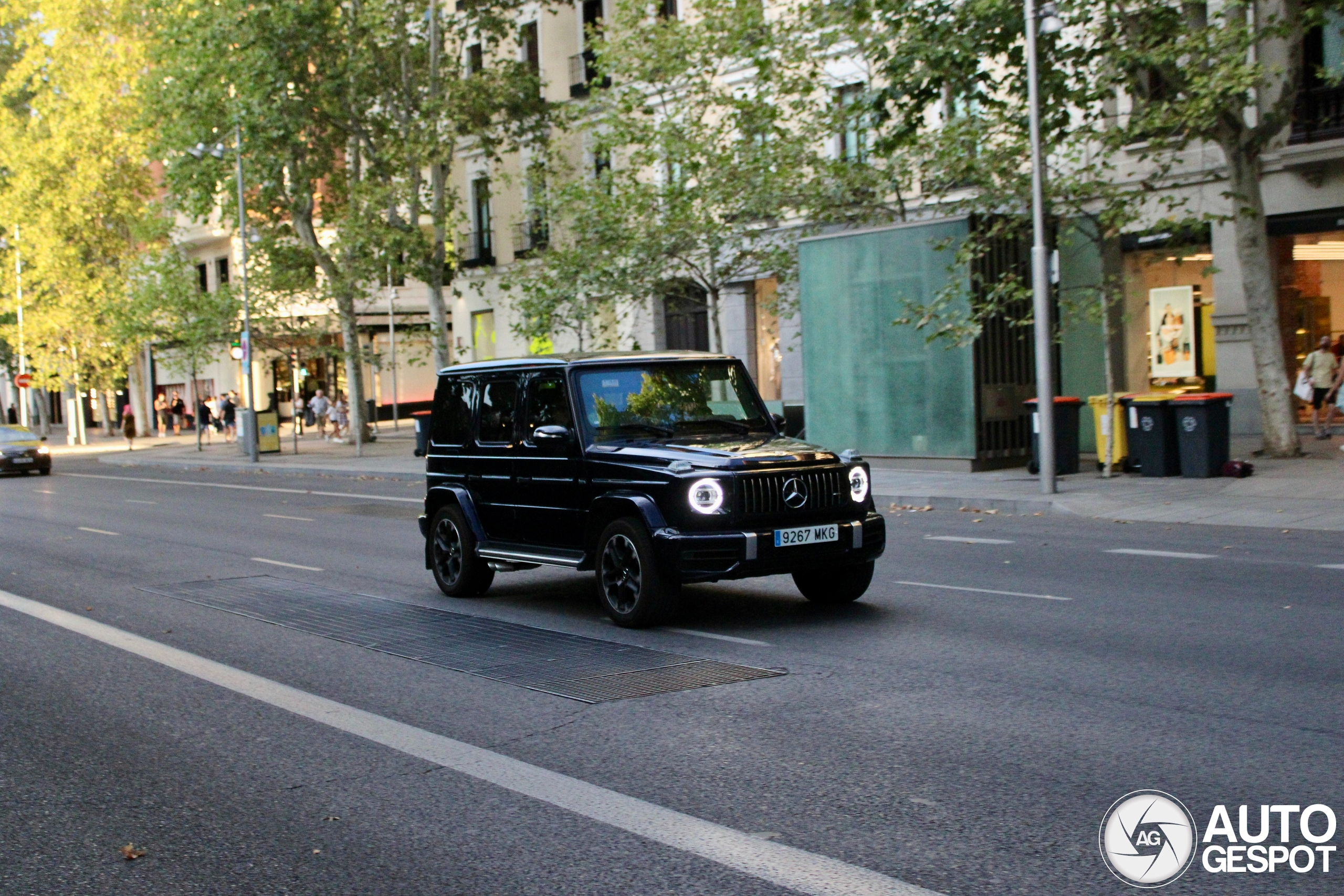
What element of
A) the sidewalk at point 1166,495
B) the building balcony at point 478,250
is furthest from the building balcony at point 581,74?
the sidewalk at point 1166,495

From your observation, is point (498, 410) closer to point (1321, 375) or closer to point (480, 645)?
point (480, 645)

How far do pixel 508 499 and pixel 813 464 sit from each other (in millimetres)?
2518

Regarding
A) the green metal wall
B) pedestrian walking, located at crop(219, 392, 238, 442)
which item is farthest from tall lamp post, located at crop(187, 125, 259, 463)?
the green metal wall

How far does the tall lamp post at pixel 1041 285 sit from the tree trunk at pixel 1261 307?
3.93m

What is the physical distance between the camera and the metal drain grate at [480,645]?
24.6ft

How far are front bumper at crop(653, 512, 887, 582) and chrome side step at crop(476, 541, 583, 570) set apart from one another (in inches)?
40.9

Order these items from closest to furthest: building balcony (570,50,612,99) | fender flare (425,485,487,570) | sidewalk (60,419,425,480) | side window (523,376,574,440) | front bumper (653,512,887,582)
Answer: front bumper (653,512,887,582)
side window (523,376,574,440)
fender flare (425,485,487,570)
sidewalk (60,419,425,480)
building balcony (570,50,612,99)

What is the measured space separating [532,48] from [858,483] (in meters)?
33.7

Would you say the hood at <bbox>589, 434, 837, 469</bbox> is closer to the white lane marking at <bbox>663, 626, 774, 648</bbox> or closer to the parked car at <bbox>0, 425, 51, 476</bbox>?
the white lane marking at <bbox>663, 626, 774, 648</bbox>

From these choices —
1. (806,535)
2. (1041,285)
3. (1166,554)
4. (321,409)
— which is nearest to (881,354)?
(1041,285)

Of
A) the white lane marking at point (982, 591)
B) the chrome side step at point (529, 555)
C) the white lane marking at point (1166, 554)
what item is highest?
the chrome side step at point (529, 555)

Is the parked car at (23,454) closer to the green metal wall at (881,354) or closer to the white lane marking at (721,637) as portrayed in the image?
the green metal wall at (881,354)

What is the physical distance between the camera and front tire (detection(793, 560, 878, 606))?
9.80 m

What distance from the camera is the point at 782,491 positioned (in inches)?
354
